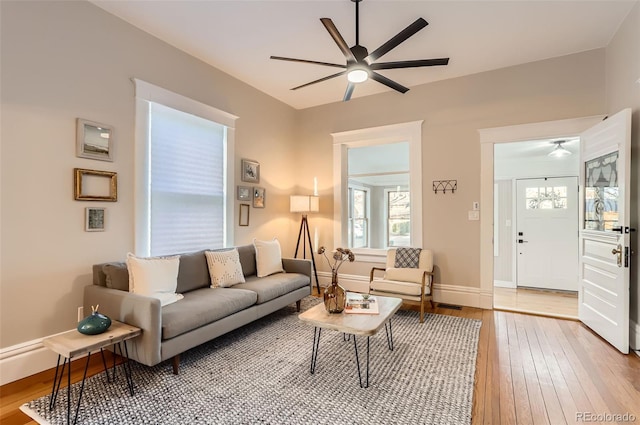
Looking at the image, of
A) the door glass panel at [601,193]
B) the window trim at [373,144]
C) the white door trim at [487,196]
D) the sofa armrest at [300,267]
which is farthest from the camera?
the window trim at [373,144]

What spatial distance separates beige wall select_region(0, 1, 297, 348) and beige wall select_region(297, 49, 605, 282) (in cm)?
327

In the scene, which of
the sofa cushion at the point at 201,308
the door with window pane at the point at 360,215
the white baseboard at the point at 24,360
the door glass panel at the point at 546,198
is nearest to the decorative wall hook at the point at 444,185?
the door with window pane at the point at 360,215

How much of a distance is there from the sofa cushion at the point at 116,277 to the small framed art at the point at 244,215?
1822mm

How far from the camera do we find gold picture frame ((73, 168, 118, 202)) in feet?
8.71

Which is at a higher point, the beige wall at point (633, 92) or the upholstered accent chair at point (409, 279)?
the beige wall at point (633, 92)

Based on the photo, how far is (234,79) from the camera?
427 cm

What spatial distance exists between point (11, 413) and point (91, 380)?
1.44 ft

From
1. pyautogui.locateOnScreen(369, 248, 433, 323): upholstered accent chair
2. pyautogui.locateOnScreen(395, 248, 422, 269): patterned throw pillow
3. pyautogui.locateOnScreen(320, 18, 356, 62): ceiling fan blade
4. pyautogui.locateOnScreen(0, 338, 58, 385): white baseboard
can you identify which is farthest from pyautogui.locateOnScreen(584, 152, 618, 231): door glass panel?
pyautogui.locateOnScreen(0, 338, 58, 385): white baseboard

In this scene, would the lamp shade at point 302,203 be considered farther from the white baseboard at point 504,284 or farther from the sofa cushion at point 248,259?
the white baseboard at point 504,284

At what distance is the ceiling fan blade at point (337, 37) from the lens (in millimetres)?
2250

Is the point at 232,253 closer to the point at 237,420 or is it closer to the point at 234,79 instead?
the point at 237,420

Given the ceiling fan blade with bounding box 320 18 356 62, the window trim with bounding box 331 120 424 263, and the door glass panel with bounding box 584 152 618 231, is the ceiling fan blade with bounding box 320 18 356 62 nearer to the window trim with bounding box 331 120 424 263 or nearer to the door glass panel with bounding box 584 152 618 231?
the window trim with bounding box 331 120 424 263

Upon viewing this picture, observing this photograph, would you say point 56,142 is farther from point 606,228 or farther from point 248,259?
point 606,228

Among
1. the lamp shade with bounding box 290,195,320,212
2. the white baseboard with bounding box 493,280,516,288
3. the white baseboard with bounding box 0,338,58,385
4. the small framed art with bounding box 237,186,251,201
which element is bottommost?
the white baseboard with bounding box 493,280,516,288
